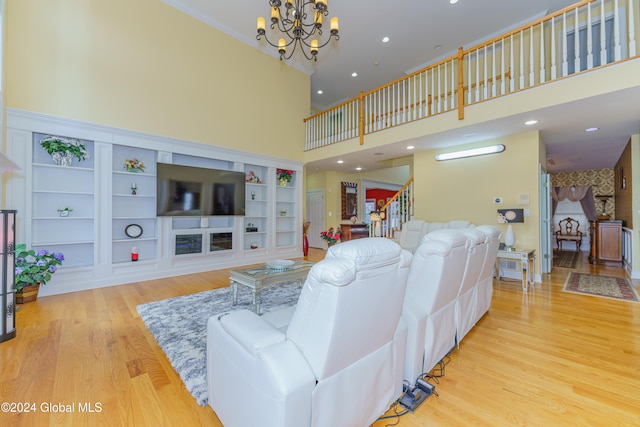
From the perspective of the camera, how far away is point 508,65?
4.99 metres

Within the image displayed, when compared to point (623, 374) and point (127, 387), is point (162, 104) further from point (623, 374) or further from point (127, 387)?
point (623, 374)

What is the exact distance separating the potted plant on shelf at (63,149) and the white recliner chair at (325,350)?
14.4 feet

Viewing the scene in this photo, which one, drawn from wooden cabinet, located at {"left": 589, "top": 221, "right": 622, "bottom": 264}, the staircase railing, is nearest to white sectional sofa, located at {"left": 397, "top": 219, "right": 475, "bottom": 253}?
the staircase railing

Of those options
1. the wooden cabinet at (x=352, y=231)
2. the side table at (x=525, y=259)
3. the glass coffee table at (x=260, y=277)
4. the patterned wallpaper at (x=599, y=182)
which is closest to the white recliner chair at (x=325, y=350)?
the glass coffee table at (x=260, y=277)

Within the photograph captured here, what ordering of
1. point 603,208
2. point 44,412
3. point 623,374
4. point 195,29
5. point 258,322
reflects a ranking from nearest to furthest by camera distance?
1. point 258,322
2. point 44,412
3. point 623,374
4. point 195,29
5. point 603,208

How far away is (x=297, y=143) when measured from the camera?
7.12 metres

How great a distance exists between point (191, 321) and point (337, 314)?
239cm

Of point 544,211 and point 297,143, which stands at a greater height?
point 297,143

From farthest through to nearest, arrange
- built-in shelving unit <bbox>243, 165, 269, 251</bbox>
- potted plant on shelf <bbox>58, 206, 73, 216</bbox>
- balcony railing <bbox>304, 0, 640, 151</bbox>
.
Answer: built-in shelving unit <bbox>243, 165, 269, 251</bbox>, potted plant on shelf <bbox>58, 206, 73, 216</bbox>, balcony railing <bbox>304, 0, 640, 151</bbox>

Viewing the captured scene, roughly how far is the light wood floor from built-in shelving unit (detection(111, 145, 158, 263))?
154cm

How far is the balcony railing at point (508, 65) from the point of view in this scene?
349 centimetres

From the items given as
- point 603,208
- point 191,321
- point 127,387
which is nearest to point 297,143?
point 191,321

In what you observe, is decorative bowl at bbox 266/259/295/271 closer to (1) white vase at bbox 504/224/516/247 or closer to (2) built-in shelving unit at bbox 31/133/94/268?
→ (2) built-in shelving unit at bbox 31/133/94/268

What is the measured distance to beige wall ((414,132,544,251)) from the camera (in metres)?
4.68
